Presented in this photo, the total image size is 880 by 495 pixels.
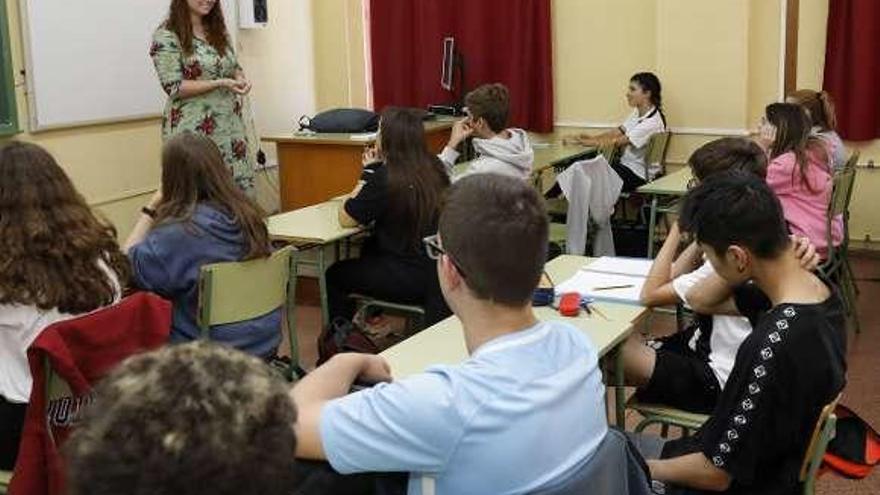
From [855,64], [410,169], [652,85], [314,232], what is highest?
[855,64]

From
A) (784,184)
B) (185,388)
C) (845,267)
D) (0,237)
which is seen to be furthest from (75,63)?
(185,388)

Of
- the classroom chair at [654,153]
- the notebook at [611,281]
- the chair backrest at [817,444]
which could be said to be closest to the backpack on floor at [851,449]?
the chair backrest at [817,444]

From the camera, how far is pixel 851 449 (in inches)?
79.3

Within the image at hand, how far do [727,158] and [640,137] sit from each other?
3352 millimetres

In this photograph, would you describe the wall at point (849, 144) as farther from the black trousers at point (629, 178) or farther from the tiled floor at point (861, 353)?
the black trousers at point (629, 178)

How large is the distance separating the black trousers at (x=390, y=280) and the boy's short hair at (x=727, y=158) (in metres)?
1.18

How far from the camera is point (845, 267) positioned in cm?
490

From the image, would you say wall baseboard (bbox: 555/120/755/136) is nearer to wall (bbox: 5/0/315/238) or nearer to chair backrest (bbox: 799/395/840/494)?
wall (bbox: 5/0/315/238)

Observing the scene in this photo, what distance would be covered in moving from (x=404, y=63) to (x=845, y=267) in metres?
3.64

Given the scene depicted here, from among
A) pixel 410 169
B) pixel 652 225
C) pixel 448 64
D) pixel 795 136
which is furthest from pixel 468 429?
pixel 448 64

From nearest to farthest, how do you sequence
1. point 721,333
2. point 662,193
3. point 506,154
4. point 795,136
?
point 721,333
point 795,136
point 506,154
point 662,193

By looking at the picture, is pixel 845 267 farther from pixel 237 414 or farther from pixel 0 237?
pixel 237 414

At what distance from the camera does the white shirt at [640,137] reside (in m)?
6.32

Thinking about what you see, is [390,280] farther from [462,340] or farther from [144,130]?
[144,130]
